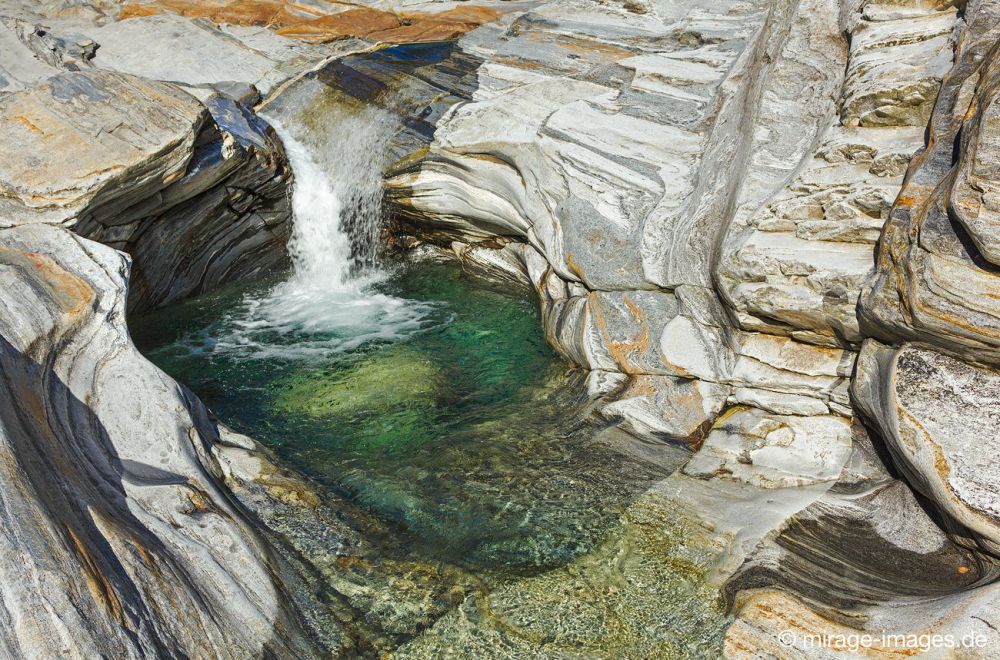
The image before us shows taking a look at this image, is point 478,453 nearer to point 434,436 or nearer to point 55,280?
point 434,436

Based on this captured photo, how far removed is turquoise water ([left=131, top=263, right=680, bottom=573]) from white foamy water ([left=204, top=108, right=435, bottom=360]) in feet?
0.58

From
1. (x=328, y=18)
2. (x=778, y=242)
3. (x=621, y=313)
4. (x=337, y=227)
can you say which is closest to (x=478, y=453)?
(x=621, y=313)

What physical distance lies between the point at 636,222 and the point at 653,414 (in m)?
Result: 1.51

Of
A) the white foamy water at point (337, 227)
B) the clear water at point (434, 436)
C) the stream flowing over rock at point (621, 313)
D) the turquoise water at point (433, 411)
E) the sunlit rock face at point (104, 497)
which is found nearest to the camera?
the sunlit rock face at point (104, 497)

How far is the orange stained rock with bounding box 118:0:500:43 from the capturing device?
937 cm

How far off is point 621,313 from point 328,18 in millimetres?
6387

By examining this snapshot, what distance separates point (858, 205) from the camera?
4.68 metres

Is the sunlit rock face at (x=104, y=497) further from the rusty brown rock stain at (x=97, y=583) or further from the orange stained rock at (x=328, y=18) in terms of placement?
the orange stained rock at (x=328, y=18)

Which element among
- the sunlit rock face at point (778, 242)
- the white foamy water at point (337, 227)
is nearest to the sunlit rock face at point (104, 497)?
the sunlit rock face at point (778, 242)

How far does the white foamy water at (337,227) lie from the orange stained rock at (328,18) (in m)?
1.91

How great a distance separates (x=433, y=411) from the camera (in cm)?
562

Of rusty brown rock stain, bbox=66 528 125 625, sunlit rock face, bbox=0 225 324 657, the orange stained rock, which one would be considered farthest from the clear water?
the orange stained rock

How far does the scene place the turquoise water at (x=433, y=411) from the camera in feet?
14.2

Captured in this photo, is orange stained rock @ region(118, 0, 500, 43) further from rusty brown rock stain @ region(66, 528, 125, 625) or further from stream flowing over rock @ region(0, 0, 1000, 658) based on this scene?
rusty brown rock stain @ region(66, 528, 125, 625)
